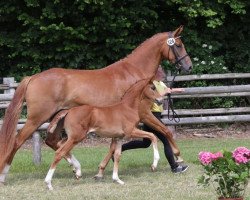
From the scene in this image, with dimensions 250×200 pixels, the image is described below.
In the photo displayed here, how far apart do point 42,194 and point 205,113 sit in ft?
27.4

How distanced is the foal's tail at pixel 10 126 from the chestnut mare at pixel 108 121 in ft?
2.01

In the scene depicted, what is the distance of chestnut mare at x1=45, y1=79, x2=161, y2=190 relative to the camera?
998 centimetres

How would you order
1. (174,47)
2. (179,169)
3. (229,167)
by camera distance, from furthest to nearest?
(174,47) < (179,169) < (229,167)

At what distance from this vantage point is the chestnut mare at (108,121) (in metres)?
9.98

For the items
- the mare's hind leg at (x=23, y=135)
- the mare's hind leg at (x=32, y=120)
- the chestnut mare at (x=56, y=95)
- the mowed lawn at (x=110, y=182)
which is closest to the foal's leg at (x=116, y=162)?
the mowed lawn at (x=110, y=182)

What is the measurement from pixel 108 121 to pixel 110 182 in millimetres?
959

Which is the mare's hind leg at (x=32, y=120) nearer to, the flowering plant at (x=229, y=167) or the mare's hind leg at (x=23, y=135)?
the mare's hind leg at (x=23, y=135)

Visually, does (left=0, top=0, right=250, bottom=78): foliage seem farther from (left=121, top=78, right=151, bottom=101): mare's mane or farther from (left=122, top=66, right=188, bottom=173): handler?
(left=121, top=78, right=151, bottom=101): mare's mane

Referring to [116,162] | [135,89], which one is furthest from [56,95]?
[116,162]

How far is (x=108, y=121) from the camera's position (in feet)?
33.3

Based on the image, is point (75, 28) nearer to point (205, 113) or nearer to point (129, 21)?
point (129, 21)

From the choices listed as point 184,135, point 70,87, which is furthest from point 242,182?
point 184,135

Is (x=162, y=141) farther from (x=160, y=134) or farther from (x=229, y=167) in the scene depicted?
(x=229, y=167)

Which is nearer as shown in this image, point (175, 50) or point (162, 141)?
point (162, 141)
